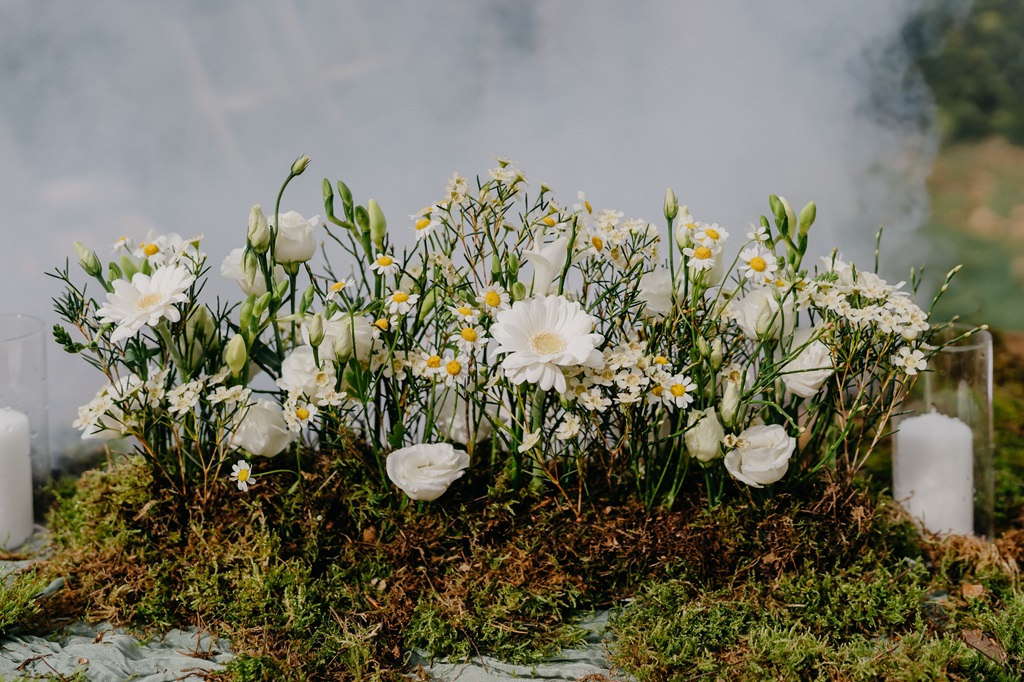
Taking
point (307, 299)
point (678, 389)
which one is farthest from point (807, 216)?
point (307, 299)

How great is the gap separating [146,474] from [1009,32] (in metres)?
1.82

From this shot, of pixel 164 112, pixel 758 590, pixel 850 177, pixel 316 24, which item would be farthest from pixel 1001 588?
pixel 164 112

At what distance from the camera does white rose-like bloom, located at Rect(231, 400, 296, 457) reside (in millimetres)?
1121

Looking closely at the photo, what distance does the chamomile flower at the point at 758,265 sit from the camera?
3.45 ft

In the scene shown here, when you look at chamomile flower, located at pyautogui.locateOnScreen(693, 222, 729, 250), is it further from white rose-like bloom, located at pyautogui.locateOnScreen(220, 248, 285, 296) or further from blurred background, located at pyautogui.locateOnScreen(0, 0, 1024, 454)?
blurred background, located at pyautogui.locateOnScreen(0, 0, 1024, 454)

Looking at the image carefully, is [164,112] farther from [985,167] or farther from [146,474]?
[985,167]

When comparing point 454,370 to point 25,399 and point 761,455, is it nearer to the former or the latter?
point 761,455

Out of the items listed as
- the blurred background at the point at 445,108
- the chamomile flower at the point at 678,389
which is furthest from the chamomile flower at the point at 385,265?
the blurred background at the point at 445,108

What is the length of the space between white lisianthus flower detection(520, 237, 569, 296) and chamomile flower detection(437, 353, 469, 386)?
122 mm

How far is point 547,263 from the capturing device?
111 centimetres

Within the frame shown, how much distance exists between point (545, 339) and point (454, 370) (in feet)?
0.36

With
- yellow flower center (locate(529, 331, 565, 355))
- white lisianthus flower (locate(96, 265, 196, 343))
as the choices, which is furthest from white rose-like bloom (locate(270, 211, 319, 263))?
yellow flower center (locate(529, 331, 565, 355))

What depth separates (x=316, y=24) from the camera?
5.74 feet

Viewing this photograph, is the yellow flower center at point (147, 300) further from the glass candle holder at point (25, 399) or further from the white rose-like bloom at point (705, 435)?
the white rose-like bloom at point (705, 435)
